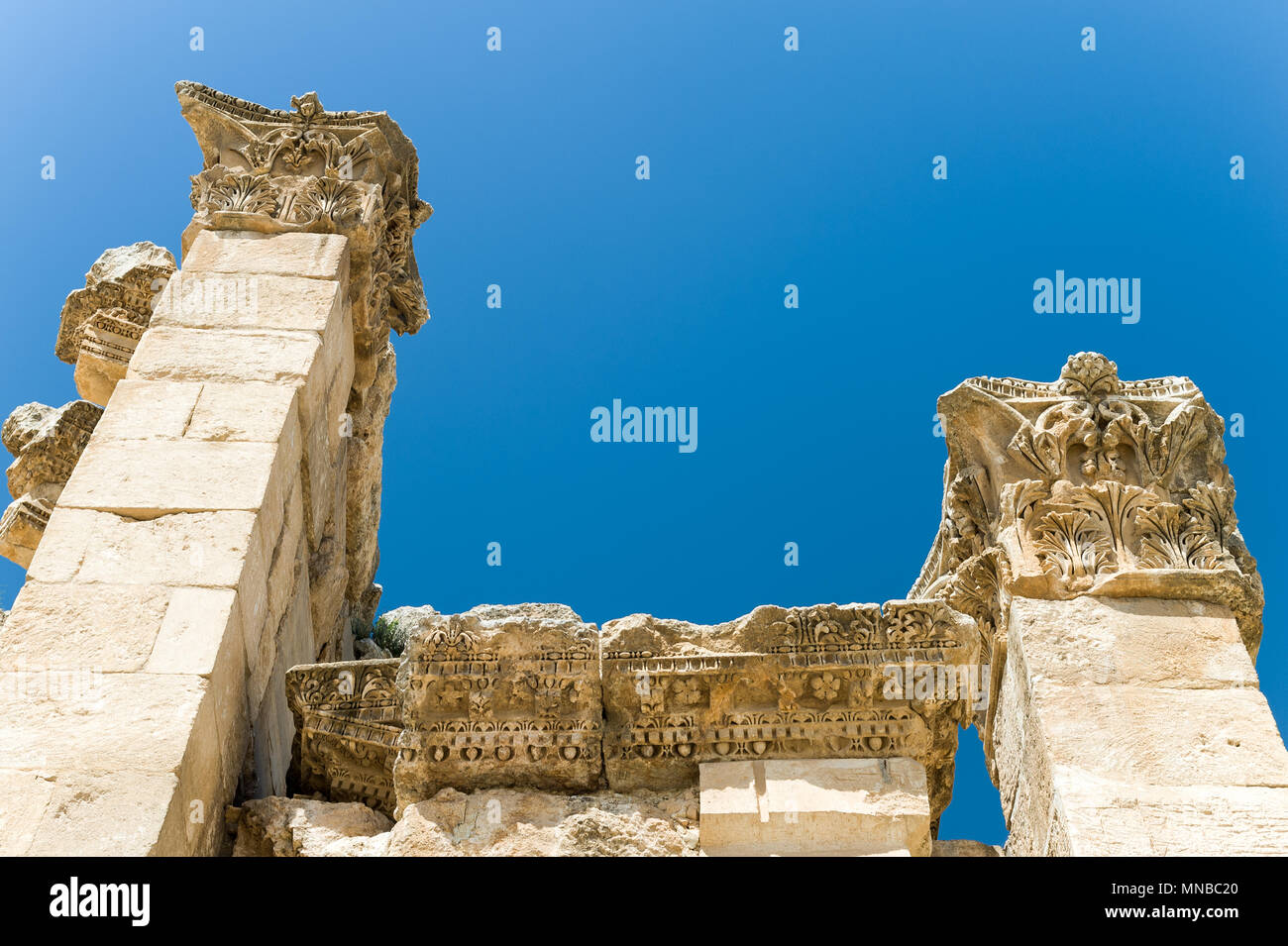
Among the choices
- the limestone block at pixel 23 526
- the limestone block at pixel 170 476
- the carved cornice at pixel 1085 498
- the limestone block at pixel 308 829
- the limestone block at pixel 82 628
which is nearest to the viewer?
the limestone block at pixel 308 829

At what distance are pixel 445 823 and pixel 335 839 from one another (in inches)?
23.0

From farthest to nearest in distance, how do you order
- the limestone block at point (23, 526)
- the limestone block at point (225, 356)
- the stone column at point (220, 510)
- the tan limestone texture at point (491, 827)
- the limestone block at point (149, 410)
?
the limestone block at point (23, 526) → the limestone block at point (225, 356) → the limestone block at point (149, 410) → the tan limestone texture at point (491, 827) → the stone column at point (220, 510)

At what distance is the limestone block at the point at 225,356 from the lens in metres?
8.87

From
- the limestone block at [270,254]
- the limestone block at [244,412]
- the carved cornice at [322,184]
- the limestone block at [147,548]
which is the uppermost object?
the carved cornice at [322,184]

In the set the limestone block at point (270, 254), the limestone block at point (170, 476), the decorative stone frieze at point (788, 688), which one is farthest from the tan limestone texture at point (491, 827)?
the limestone block at point (270, 254)

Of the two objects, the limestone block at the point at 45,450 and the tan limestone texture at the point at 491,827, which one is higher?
the limestone block at the point at 45,450

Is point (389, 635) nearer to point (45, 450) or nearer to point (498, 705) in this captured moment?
point (45, 450)

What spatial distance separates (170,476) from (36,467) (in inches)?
107

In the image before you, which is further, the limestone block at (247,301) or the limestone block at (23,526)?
the limestone block at (23,526)

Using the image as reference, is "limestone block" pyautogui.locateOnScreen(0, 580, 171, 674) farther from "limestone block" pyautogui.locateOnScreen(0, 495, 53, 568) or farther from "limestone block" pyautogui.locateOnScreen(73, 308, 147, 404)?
"limestone block" pyautogui.locateOnScreen(73, 308, 147, 404)

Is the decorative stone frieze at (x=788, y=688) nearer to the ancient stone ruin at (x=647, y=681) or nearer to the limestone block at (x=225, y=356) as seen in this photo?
the ancient stone ruin at (x=647, y=681)

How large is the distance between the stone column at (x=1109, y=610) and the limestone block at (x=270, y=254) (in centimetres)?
435

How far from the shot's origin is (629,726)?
7.31 m

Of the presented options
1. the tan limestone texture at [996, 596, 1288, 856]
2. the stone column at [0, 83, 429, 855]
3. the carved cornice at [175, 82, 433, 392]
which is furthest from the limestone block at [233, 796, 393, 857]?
the carved cornice at [175, 82, 433, 392]
